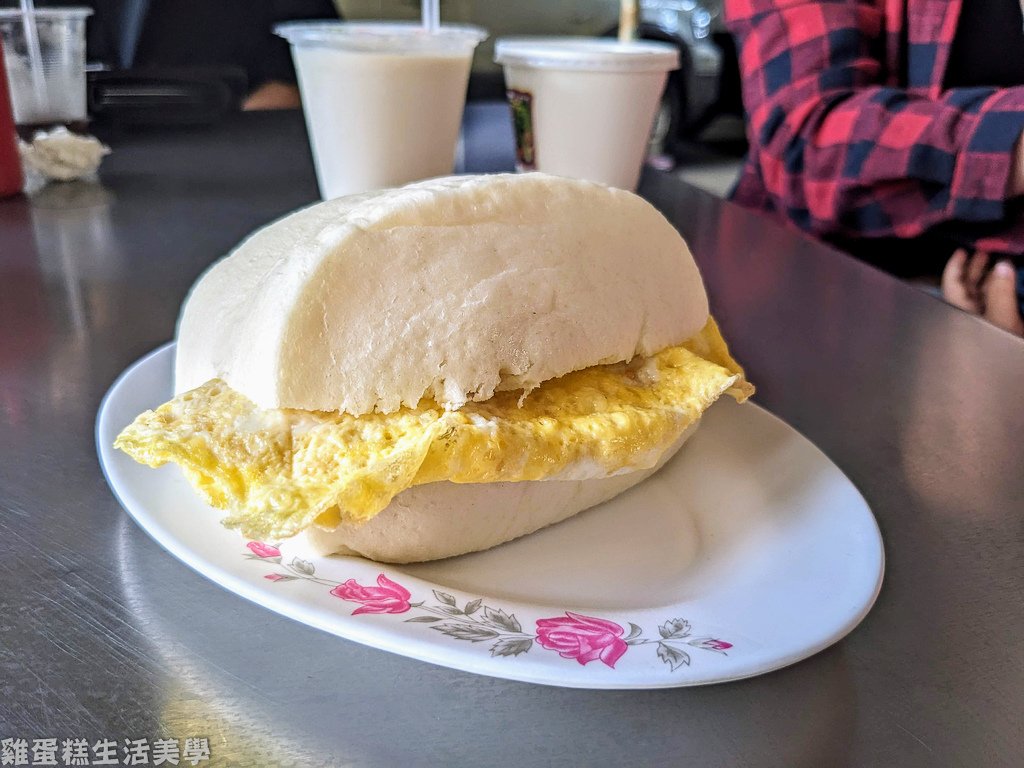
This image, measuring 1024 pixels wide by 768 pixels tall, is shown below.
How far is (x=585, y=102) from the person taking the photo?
5.52ft

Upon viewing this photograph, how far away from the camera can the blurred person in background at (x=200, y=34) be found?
139 inches

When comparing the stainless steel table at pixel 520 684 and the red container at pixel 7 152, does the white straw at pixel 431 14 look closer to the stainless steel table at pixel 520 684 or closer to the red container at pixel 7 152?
the stainless steel table at pixel 520 684

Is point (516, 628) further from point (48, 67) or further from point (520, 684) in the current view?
point (48, 67)

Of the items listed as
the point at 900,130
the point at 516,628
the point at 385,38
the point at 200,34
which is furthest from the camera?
the point at 200,34

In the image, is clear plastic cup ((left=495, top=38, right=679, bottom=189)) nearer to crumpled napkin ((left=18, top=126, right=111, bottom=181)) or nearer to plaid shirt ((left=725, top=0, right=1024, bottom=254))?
plaid shirt ((left=725, top=0, right=1024, bottom=254))

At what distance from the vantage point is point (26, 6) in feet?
6.39

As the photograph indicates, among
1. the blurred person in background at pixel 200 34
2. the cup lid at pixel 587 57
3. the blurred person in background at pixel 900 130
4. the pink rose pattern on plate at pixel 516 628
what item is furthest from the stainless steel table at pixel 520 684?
the blurred person in background at pixel 200 34

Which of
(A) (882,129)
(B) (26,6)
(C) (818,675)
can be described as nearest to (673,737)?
(C) (818,675)

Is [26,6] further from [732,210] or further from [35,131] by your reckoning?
[732,210]

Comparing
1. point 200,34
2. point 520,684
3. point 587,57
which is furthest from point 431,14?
point 200,34

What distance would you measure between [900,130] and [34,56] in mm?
2042

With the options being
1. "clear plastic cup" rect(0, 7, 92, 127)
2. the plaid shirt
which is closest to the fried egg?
the plaid shirt

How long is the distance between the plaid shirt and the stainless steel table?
1.62 feet

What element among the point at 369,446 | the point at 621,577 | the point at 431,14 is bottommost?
the point at 621,577
